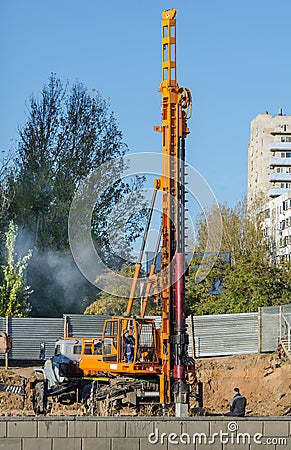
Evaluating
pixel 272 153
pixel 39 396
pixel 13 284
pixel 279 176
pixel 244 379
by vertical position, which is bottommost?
pixel 39 396

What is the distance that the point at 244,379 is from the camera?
34.9 meters

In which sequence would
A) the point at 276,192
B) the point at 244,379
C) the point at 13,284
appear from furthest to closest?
the point at 276,192
the point at 13,284
the point at 244,379

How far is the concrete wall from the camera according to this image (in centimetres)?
1248

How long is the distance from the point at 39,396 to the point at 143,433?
12.3 m

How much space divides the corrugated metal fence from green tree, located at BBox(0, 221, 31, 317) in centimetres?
500

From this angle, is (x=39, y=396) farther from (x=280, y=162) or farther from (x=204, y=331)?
(x=280, y=162)

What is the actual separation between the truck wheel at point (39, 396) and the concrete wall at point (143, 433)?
36.8ft

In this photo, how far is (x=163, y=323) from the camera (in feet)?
74.9

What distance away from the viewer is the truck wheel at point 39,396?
23.8 meters

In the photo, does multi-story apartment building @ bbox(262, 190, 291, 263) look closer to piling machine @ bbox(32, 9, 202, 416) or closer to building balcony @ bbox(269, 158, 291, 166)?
building balcony @ bbox(269, 158, 291, 166)

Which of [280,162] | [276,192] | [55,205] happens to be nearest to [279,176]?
[280,162]

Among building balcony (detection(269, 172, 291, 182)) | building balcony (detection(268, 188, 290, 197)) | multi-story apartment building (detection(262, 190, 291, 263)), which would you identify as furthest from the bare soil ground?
building balcony (detection(269, 172, 291, 182))

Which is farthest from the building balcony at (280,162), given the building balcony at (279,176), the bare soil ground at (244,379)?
the bare soil ground at (244,379)

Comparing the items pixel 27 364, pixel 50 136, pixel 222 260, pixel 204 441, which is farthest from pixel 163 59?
pixel 222 260
